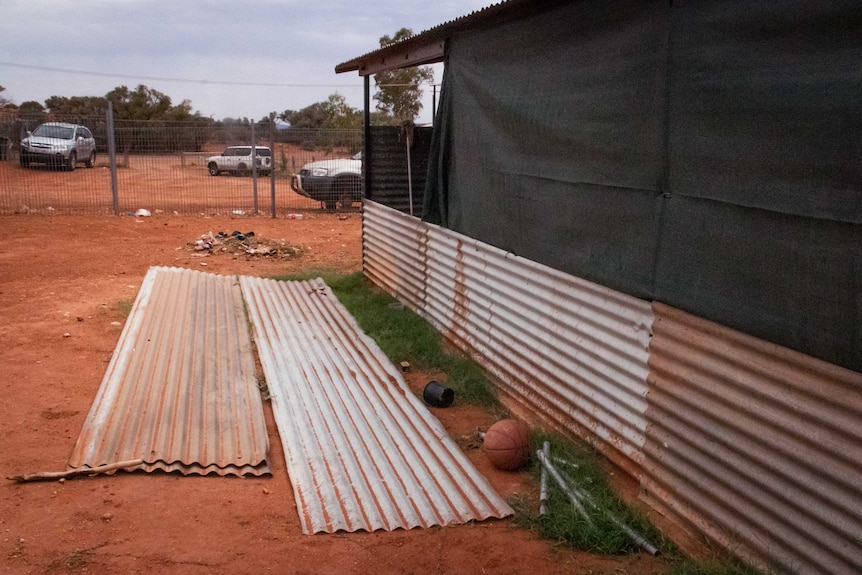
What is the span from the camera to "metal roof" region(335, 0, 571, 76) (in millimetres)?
5645

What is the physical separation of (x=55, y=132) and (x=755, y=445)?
19388mm

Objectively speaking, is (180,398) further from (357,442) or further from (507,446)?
(507,446)

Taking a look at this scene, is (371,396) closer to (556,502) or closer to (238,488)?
(238,488)

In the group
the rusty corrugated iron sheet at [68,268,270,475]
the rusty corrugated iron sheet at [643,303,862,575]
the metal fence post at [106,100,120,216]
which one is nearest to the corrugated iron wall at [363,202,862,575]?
the rusty corrugated iron sheet at [643,303,862,575]

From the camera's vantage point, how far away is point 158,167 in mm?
19391

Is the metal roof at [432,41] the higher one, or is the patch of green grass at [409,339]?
the metal roof at [432,41]

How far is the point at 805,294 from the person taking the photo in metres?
3.19

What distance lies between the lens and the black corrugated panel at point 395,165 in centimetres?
1082

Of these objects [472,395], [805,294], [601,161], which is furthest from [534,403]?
[805,294]

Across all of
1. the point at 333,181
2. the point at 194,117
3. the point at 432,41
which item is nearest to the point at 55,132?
the point at 333,181

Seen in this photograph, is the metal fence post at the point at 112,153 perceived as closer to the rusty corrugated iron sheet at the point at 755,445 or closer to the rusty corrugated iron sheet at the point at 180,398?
the rusty corrugated iron sheet at the point at 180,398

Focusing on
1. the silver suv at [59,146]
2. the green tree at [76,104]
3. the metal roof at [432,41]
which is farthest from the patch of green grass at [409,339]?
the green tree at [76,104]

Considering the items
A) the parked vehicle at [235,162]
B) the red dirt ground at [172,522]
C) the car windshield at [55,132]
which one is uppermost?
the car windshield at [55,132]

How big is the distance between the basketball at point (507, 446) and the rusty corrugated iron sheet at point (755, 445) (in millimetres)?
962
